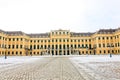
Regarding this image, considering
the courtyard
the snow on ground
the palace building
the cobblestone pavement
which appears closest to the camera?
the cobblestone pavement

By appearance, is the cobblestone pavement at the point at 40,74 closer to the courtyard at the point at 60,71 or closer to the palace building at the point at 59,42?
the courtyard at the point at 60,71

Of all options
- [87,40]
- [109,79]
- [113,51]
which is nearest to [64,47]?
[87,40]

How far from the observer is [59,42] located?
99.6 m

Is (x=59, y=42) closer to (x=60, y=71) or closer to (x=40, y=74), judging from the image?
(x=60, y=71)

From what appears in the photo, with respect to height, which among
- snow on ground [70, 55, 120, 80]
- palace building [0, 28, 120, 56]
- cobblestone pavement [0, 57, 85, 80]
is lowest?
snow on ground [70, 55, 120, 80]

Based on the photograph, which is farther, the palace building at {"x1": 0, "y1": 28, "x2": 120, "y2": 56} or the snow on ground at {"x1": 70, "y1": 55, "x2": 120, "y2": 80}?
the palace building at {"x1": 0, "y1": 28, "x2": 120, "y2": 56}

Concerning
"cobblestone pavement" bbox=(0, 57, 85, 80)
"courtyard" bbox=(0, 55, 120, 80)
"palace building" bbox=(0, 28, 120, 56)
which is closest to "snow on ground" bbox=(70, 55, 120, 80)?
"courtyard" bbox=(0, 55, 120, 80)

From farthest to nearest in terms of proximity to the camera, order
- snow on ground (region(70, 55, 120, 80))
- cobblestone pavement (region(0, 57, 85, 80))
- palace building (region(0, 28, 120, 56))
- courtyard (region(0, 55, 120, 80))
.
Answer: palace building (region(0, 28, 120, 56))
snow on ground (region(70, 55, 120, 80))
courtyard (region(0, 55, 120, 80))
cobblestone pavement (region(0, 57, 85, 80))

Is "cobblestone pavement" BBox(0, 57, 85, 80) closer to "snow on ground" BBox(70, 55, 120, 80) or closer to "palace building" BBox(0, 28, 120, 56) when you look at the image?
"snow on ground" BBox(70, 55, 120, 80)

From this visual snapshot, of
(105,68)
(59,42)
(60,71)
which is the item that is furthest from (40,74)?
(59,42)

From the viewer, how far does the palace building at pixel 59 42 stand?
297 ft

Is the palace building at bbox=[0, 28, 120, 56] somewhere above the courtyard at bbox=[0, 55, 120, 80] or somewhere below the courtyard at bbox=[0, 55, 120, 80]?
above

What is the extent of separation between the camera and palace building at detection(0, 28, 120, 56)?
90.4 m

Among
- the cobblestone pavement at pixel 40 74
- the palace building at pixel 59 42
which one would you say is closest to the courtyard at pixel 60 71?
the cobblestone pavement at pixel 40 74
